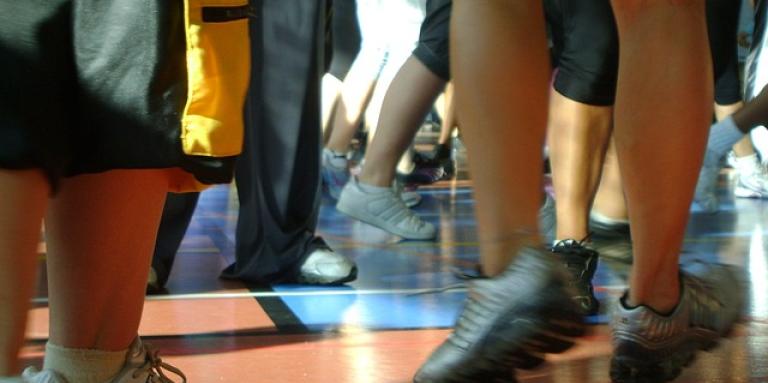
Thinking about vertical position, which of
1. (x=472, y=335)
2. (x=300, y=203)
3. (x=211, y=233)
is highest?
(x=472, y=335)

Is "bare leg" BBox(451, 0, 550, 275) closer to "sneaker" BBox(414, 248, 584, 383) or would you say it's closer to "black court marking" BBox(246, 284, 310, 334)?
"sneaker" BBox(414, 248, 584, 383)

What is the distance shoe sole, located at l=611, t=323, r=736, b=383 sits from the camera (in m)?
2.08

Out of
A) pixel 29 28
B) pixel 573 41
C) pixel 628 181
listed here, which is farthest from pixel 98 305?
pixel 573 41

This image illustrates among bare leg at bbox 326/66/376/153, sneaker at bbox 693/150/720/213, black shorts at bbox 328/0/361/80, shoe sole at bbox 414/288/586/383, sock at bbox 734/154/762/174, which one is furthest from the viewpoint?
black shorts at bbox 328/0/361/80

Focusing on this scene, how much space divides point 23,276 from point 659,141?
3.30 ft

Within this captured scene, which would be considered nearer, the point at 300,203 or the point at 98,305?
the point at 98,305

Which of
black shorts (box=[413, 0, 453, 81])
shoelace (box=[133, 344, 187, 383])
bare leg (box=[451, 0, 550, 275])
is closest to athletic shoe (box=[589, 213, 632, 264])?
black shorts (box=[413, 0, 453, 81])

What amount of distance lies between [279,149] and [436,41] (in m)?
1.10

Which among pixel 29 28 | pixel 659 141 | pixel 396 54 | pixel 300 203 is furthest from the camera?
pixel 396 54

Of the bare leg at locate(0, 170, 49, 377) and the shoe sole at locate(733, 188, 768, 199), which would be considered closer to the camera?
the bare leg at locate(0, 170, 49, 377)

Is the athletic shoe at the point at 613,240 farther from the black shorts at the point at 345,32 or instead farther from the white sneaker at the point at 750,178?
the black shorts at the point at 345,32

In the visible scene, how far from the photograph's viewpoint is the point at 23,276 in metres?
1.57

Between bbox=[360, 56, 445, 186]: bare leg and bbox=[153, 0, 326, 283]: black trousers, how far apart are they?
87cm

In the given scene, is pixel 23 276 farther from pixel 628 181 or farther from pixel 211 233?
pixel 211 233
